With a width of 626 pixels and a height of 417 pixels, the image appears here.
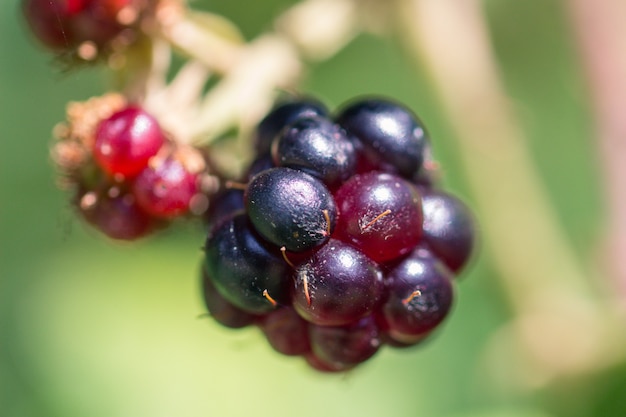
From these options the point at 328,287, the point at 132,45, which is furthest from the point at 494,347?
the point at 132,45

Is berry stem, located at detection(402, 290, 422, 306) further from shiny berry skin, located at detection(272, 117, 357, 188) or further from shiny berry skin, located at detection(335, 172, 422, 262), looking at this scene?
Result: shiny berry skin, located at detection(272, 117, 357, 188)

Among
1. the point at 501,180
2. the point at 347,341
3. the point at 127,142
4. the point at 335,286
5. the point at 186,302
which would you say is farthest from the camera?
the point at 186,302

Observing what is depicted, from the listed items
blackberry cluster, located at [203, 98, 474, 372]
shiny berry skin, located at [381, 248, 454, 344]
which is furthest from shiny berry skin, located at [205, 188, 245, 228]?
shiny berry skin, located at [381, 248, 454, 344]


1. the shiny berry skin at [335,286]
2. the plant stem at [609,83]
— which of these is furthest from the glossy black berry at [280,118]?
the plant stem at [609,83]

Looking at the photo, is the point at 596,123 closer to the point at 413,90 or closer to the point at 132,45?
the point at 413,90

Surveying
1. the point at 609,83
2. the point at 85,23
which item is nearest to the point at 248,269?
the point at 85,23

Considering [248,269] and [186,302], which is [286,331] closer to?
[248,269]
